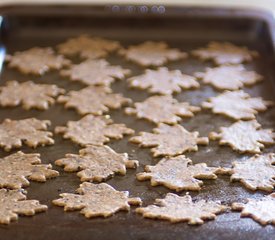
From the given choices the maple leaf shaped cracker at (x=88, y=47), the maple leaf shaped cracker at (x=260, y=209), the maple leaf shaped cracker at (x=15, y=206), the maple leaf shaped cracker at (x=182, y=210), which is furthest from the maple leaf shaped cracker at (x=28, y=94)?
the maple leaf shaped cracker at (x=260, y=209)

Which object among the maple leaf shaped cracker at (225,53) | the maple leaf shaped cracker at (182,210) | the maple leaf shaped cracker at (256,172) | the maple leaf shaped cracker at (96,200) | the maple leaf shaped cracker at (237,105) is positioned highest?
the maple leaf shaped cracker at (225,53)

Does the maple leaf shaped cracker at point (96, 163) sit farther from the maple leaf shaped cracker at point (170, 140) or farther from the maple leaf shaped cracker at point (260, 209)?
the maple leaf shaped cracker at point (260, 209)

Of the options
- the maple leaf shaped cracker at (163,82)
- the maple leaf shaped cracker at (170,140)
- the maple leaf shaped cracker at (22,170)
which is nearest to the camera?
the maple leaf shaped cracker at (22,170)

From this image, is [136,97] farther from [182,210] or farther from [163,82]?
[182,210]

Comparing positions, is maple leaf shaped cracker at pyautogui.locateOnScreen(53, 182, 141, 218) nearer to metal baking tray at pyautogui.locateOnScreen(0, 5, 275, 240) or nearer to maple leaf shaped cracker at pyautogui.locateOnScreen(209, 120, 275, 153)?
metal baking tray at pyautogui.locateOnScreen(0, 5, 275, 240)

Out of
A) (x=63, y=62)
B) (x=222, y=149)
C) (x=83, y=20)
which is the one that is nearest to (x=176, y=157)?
(x=222, y=149)

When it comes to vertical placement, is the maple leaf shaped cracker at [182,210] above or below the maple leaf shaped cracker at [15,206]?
above
